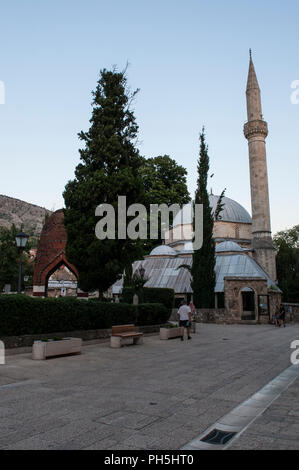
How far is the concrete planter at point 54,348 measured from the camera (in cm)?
991

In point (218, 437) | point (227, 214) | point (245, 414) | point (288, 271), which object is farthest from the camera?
point (288, 271)

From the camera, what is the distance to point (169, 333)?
15477mm

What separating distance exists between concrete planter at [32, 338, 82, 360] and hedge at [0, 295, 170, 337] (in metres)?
1.08

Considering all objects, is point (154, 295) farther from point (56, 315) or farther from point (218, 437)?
point (218, 437)

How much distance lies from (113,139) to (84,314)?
306 inches

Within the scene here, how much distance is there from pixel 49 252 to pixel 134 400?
44.6ft

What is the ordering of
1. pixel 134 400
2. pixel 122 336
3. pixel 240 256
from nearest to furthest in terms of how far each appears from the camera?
1. pixel 134 400
2. pixel 122 336
3. pixel 240 256

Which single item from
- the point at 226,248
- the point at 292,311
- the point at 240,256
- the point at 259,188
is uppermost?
the point at 259,188

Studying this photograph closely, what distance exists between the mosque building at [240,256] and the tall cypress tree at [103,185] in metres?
13.6

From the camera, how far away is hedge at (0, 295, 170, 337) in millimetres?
10469

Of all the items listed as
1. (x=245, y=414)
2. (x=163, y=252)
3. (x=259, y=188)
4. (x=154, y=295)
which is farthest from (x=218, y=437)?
(x=259, y=188)
